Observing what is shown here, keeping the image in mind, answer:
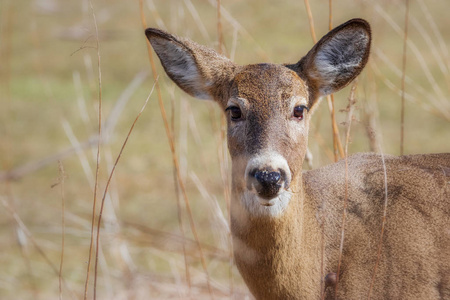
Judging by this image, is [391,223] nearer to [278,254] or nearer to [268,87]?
[278,254]

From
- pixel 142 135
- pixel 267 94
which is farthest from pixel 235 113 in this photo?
pixel 142 135

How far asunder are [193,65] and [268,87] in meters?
0.59

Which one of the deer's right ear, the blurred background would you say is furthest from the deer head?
the blurred background

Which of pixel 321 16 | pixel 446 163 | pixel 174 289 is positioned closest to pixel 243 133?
pixel 446 163

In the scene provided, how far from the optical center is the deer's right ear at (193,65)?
12.3ft

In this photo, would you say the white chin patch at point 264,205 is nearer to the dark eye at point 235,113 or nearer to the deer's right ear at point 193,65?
the dark eye at point 235,113

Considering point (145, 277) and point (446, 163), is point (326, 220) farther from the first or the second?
point (145, 277)

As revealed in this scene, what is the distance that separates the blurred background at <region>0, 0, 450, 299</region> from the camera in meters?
5.04

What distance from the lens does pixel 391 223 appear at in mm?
3424

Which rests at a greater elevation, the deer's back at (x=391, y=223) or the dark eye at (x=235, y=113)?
the dark eye at (x=235, y=113)

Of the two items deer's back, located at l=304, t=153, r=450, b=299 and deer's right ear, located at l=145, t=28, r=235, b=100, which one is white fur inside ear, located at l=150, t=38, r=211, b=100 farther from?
deer's back, located at l=304, t=153, r=450, b=299

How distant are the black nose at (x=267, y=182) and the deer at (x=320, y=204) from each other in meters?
0.06

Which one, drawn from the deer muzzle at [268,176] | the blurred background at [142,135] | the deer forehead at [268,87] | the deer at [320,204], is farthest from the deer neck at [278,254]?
the blurred background at [142,135]

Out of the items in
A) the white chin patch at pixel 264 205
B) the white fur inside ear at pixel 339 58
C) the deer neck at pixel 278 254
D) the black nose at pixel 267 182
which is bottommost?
the deer neck at pixel 278 254
